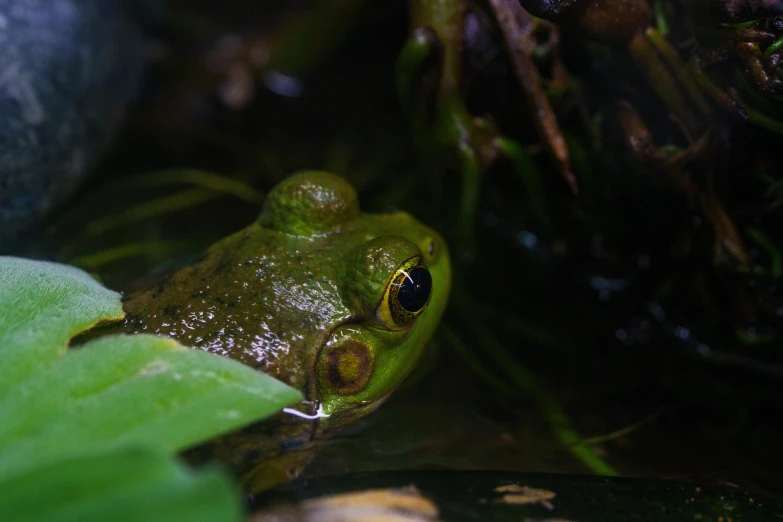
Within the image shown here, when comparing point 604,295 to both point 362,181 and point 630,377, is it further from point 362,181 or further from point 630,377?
point 362,181

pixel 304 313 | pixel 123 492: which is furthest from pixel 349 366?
pixel 123 492

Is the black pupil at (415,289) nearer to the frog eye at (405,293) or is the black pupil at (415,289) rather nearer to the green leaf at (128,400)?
the frog eye at (405,293)

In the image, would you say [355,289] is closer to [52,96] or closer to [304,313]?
[304,313]

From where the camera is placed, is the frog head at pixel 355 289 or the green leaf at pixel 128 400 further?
the frog head at pixel 355 289

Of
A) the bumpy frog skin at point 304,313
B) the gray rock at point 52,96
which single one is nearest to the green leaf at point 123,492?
the bumpy frog skin at point 304,313

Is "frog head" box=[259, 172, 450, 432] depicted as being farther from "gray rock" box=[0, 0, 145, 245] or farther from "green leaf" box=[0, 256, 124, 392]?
"gray rock" box=[0, 0, 145, 245]

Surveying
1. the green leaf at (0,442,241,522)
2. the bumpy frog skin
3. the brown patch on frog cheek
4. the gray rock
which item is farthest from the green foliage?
the gray rock
